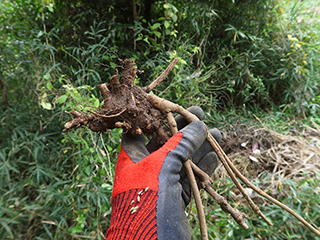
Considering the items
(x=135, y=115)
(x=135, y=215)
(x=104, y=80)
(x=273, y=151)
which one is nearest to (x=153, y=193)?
(x=135, y=215)

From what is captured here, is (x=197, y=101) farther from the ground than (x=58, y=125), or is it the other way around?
(x=197, y=101)

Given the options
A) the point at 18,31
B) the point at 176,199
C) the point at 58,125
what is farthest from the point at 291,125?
the point at 18,31

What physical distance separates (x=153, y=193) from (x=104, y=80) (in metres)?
1.40

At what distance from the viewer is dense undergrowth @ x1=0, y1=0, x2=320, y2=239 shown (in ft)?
4.45

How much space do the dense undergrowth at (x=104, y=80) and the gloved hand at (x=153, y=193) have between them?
1.14 feet

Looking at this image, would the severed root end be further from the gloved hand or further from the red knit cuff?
the red knit cuff

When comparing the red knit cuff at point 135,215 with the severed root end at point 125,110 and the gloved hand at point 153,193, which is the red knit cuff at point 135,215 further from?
the severed root end at point 125,110

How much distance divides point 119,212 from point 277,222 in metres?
1.16

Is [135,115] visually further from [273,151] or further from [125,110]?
[273,151]

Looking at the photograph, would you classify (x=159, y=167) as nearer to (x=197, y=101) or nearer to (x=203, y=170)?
(x=203, y=170)

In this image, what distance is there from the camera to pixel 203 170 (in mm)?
1157

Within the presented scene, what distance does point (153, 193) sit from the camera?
82cm

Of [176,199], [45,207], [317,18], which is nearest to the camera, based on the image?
[176,199]

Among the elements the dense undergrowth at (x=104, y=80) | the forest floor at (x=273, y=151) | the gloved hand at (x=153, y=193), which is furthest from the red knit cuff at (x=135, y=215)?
the forest floor at (x=273, y=151)
